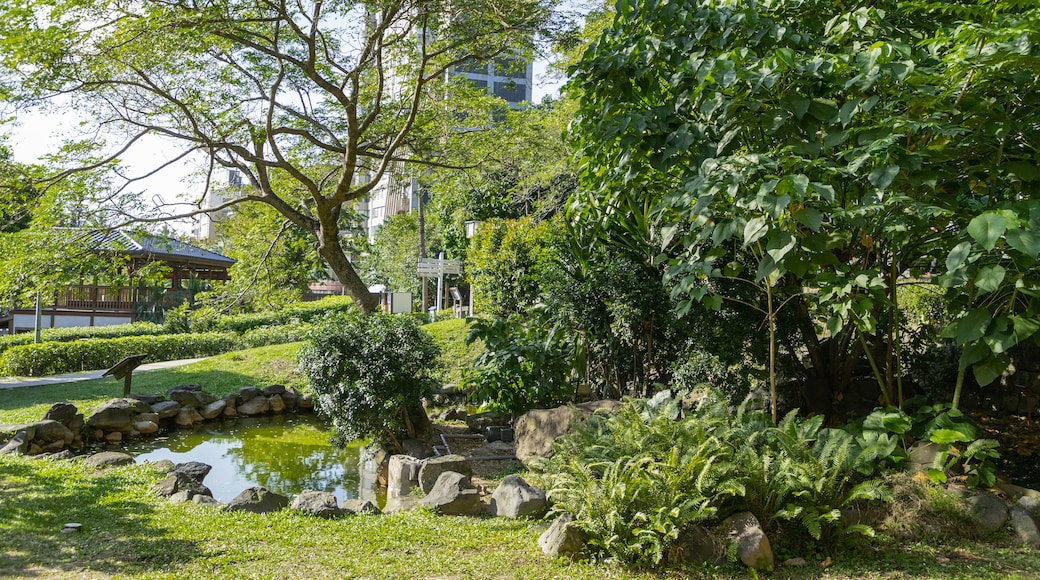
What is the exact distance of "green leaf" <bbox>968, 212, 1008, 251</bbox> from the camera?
3.70m

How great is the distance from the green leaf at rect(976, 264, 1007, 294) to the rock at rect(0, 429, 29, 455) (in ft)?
28.6

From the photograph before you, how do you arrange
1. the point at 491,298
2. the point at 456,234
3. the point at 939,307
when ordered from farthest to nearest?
the point at 456,234, the point at 491,298, the point at 939,307

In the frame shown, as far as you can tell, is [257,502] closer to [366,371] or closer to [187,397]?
[366,371]

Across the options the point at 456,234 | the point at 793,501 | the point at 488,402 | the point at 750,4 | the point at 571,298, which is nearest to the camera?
the point at 793,501

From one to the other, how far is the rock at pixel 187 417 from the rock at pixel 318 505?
6.02 meters

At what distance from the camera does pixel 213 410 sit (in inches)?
443

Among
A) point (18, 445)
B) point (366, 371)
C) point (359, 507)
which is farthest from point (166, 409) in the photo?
point (359, 507)

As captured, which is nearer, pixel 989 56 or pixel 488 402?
pixel 989 56

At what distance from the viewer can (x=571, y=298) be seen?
774cm

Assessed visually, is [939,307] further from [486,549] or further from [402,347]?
[486,549]

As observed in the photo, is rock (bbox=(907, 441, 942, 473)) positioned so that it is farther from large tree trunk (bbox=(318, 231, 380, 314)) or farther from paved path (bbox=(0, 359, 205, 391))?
paved path (bbox=(0, 359, 205, 391))

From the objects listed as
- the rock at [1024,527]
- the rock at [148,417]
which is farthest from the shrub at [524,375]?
the rock at [148,417]

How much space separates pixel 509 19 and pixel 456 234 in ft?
73.0

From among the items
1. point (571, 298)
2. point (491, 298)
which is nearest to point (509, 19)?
point (571, 298)
